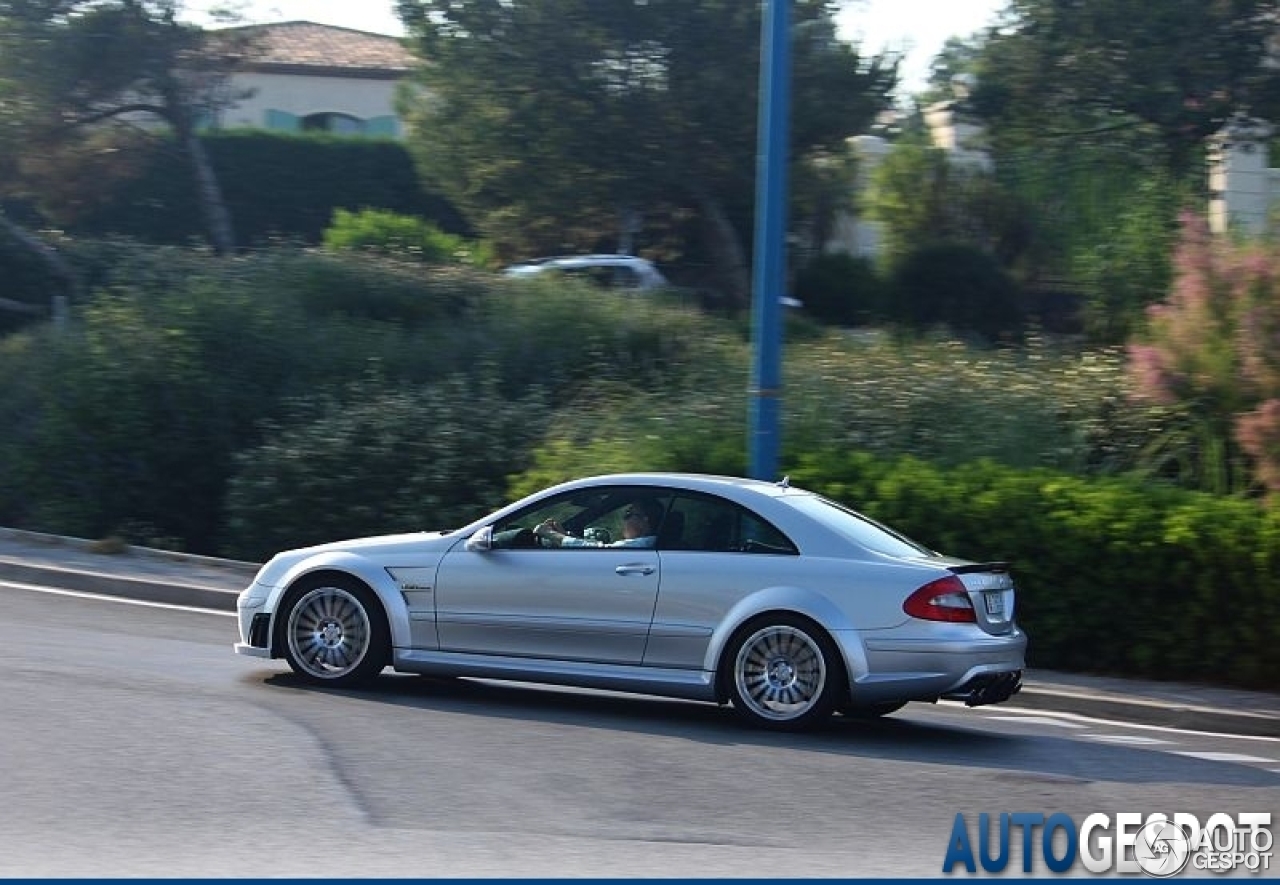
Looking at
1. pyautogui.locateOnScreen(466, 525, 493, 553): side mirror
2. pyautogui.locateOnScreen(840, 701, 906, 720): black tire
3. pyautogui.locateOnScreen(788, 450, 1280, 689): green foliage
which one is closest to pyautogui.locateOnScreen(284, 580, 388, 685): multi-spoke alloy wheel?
pyautogui.locateOnScreen(466, 525, 493, 553): side mirror

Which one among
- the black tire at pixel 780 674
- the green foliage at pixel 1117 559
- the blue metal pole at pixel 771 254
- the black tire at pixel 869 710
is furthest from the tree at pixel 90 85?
the black tire at pixel 780 674

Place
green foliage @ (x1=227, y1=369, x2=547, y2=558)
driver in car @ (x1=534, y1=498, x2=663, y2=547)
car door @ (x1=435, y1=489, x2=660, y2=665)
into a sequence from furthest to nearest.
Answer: green foliage @ (x1=227, y1=369, x2=547, y2=558), driver in car @ (x1=534, y1=498, x2=663, y2=547), car door @ (x1=435, y1=489, x2=660, y2=665)

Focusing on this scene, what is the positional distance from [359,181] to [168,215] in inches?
179

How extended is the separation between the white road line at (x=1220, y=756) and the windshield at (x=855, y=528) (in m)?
1.85

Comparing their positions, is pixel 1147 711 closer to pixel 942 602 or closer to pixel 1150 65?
pixel 942 602

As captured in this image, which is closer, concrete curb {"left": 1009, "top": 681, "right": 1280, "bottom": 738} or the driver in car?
the driver in car

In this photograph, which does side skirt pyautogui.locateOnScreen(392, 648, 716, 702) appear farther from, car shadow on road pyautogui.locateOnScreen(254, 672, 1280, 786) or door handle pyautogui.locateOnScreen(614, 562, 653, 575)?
door handle pyautogui.locateOnScreen(614, 562, 653, 575)

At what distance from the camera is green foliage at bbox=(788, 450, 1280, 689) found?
1280 centimetres

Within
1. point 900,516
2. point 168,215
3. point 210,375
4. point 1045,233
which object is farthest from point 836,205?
point 900,516

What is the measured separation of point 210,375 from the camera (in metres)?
18.8

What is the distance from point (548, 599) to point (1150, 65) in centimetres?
2324

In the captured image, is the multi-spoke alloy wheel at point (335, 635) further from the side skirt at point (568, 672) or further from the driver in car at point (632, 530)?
the driver in car at point (632, 530)

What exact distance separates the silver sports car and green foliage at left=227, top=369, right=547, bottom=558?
18.2 ft

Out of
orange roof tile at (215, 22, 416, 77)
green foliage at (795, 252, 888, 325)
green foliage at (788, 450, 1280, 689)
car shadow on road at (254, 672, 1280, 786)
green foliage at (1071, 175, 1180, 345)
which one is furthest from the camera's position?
orange roof tile at (215, 22, 416, 77)
